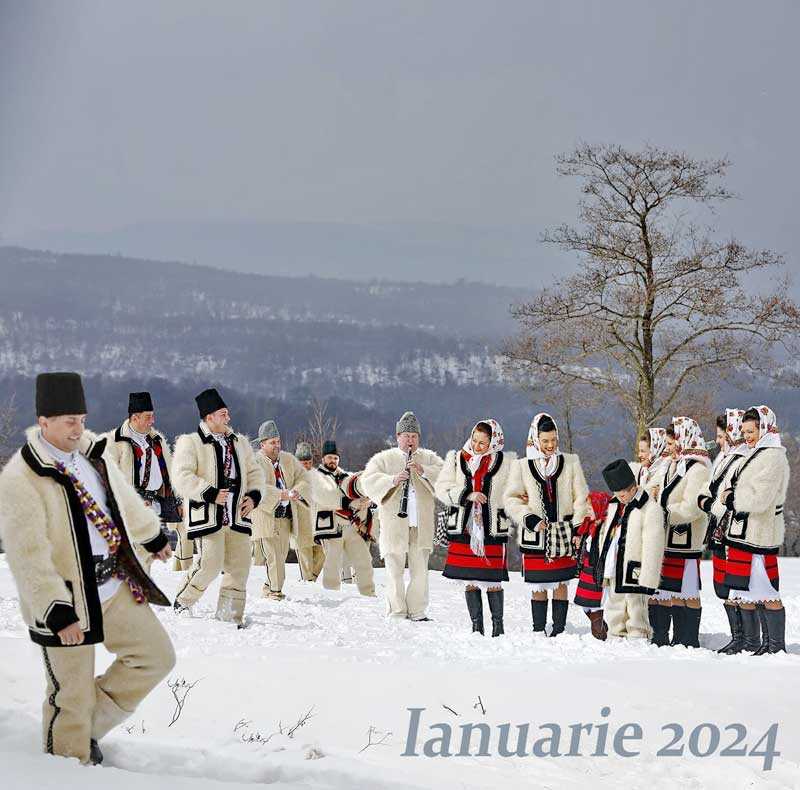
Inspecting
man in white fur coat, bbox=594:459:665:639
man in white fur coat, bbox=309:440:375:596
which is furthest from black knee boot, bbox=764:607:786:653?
man in white fur coat, bbox=309:440:375:596

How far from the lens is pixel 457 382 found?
199m

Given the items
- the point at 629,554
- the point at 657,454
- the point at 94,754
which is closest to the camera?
the point at 94,754

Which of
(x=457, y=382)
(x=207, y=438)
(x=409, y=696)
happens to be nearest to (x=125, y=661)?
(x=409, y=696)

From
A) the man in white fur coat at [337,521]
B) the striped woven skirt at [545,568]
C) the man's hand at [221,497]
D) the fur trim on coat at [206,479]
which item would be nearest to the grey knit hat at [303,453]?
the man in white fur coat at [337,521]

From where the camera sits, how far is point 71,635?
531 centimetres

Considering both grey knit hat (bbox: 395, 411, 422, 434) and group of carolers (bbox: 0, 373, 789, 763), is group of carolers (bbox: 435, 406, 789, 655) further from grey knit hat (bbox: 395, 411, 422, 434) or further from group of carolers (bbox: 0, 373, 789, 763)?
grey knit hat (bbox: 395, 411, 422, 434)

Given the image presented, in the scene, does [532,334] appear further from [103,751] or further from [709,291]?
[103,751]

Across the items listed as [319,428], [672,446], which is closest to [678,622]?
[672,446]

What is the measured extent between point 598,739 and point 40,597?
10.9 feet

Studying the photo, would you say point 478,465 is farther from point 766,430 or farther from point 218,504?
point 766,430

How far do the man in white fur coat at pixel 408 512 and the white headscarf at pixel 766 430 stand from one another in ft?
11.4

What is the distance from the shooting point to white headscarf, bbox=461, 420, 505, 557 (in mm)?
11156

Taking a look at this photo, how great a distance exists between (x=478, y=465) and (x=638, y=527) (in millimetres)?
1677

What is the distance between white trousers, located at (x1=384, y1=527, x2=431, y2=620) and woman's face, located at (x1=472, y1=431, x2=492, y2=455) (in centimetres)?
143
